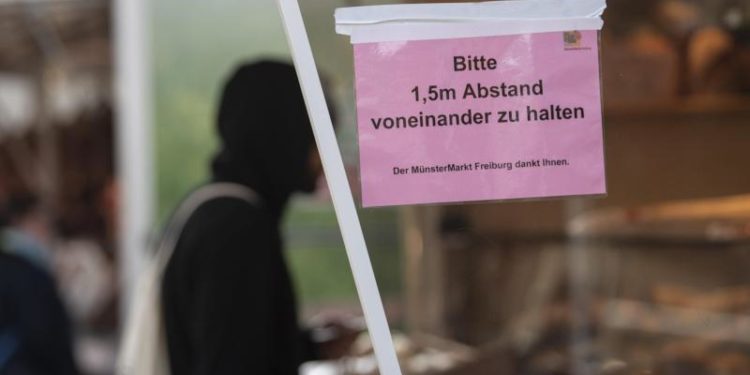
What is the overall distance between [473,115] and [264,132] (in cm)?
104

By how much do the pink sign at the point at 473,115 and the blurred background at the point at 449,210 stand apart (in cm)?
33

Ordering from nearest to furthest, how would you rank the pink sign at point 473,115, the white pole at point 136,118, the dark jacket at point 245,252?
1. the pink sign at point 473,115
2. the dark jacket at point 245,252
3. the white pole at point 136,118

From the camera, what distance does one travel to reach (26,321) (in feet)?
12.1

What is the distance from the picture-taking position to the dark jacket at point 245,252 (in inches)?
90.0

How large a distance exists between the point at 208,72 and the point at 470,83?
3922 millimetres

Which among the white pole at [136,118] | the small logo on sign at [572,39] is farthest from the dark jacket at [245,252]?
the white pole at [136,118]

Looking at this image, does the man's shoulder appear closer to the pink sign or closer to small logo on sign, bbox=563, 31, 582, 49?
the pink sign

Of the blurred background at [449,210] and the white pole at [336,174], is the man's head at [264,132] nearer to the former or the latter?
the blurred background at [449,210]

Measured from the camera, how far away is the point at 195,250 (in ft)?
7.64

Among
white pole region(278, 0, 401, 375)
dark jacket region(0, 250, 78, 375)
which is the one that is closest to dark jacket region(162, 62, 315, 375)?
white pole region(278, 0, 401, 375)

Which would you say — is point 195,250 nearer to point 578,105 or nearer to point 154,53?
point 578,105

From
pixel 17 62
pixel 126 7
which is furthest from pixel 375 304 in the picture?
pixel 17 62

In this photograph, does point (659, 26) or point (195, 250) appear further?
point (659, 26)

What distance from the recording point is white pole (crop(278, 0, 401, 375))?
1574 millimetres
